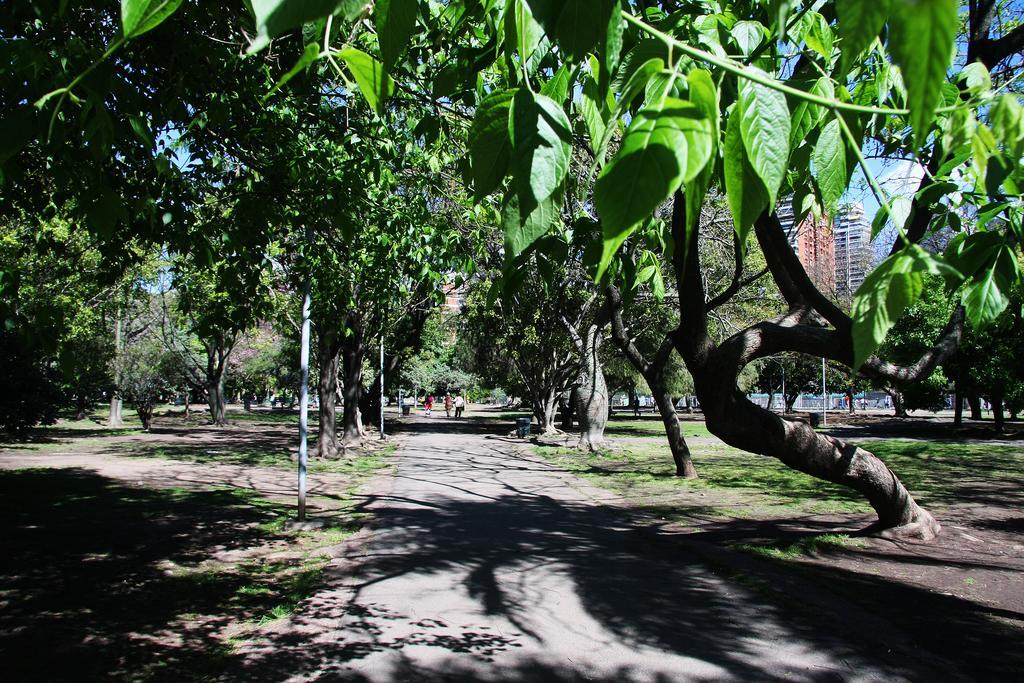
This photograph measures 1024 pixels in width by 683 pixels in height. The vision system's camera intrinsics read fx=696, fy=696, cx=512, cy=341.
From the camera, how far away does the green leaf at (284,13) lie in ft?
2.38

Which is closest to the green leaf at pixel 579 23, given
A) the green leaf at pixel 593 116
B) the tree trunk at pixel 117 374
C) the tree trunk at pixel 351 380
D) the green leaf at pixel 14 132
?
the green leaf at pixel 593 116

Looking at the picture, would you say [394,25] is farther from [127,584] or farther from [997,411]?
[997,411]

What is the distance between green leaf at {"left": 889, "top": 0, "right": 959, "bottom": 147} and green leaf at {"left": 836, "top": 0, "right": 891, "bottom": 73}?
0.24 ft

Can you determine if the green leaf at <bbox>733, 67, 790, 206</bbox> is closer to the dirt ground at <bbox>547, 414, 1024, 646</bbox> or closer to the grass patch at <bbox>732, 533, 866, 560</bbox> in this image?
the dirt ground at <bbox>547, 414, 1024, 646</bbox>

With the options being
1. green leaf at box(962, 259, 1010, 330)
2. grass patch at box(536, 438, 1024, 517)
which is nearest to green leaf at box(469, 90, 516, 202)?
green leaf at box(962, 259, 1010, 330)

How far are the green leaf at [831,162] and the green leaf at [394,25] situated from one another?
2.38 feet

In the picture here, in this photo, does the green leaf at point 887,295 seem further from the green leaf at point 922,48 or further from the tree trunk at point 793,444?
the tree trunk at point 793,444

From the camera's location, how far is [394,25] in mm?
1160

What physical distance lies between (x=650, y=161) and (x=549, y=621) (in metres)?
5.51

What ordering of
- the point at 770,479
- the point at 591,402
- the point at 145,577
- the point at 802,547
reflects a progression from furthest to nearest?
the point at 591,402, the point at 770,479, the point at 802,547, the point at 145,577

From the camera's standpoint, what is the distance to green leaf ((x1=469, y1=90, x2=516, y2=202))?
129cm

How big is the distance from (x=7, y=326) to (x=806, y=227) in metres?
14.0

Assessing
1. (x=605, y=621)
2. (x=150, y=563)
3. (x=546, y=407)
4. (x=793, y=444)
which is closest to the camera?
(x=605, y=621)

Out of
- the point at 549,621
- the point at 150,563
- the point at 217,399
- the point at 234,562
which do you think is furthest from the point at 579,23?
the point at 217,399
